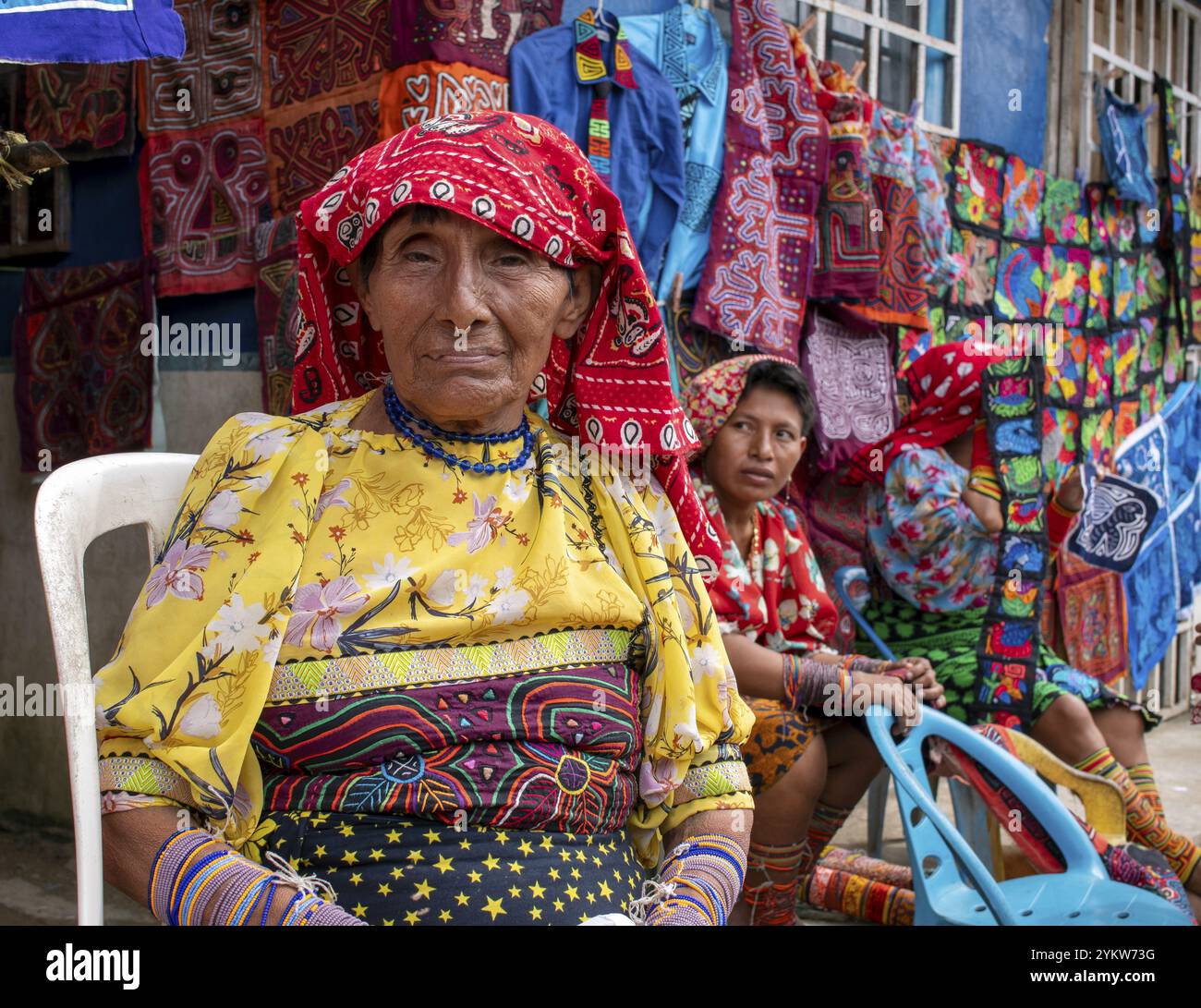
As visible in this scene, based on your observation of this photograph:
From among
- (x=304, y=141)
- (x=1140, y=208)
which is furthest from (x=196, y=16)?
(x=1140, y=208)

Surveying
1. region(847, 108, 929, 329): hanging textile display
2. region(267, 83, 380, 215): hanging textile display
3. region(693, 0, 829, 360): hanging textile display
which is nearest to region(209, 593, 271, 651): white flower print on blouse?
region(267, 83, 380, 215): hanging textile display

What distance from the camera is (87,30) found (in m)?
2.12

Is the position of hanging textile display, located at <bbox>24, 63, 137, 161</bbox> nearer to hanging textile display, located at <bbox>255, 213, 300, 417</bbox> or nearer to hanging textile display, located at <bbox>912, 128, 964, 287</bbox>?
hanging textile display, located at <bbox>255, 213, 300, 417</bbox>

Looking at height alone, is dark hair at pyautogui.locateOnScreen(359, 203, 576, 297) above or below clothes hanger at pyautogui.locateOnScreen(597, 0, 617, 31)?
below

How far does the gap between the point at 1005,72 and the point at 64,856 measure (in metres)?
4.87

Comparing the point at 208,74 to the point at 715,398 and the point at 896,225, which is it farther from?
the point at 896,225

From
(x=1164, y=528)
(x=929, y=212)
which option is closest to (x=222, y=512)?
(x=929, y=212)

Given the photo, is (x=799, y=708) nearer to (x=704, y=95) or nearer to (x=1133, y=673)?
(x=704, y=95)

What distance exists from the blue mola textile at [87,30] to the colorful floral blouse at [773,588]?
1.67 metres

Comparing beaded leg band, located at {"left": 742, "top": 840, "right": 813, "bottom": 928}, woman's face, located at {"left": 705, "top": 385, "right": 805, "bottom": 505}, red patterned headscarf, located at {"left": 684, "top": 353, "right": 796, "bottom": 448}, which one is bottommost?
beaded leg band, located at {"left": 742, "top": 840, "right": 813, "bottom": 928}

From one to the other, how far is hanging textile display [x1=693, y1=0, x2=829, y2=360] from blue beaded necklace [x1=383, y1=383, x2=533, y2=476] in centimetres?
213

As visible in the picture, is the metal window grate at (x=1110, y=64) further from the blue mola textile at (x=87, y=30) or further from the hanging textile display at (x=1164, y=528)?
the blue mola textile at (x=87, y=30)

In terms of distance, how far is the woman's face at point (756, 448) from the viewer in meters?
3.28

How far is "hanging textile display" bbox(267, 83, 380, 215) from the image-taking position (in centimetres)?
332
